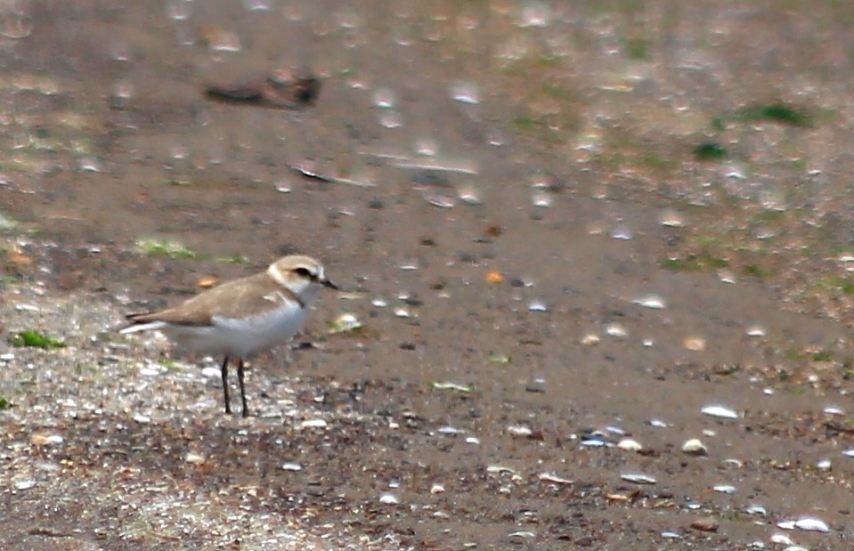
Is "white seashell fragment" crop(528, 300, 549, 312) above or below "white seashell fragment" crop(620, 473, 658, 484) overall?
below

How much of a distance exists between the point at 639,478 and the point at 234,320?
6.37ft

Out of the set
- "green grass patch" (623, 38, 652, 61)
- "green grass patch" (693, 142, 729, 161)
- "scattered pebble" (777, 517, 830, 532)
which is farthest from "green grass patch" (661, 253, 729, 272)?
"green grass patch" (623, 38, 652, 61)

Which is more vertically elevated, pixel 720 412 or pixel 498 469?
pixel 498 469

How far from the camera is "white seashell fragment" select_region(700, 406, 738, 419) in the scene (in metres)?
8.09

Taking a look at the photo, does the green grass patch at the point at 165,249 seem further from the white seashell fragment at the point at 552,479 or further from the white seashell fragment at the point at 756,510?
the white seashell fragment at the point at 756,510

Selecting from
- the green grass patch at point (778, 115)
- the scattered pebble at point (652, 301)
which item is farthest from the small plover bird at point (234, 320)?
the green grass patch at point (778, 115)

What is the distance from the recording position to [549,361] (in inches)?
346

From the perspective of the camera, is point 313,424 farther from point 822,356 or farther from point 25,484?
point 822,356

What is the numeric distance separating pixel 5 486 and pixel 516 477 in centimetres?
214

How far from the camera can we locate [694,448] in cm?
743

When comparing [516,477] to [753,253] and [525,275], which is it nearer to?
[525,275]

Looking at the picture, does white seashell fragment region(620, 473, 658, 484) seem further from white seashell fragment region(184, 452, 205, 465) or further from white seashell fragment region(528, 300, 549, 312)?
white seashell fragment region(528, 300, 549, 312)

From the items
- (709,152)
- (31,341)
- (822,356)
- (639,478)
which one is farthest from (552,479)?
(709,152)

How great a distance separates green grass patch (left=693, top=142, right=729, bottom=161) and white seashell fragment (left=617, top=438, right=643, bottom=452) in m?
6.83
